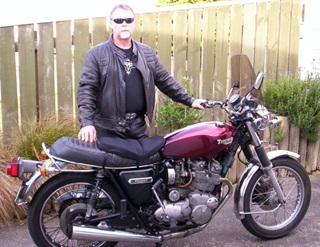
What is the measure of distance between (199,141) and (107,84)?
844 millimetres

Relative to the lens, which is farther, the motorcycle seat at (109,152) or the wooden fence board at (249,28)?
the wooden fence board at (249,28)

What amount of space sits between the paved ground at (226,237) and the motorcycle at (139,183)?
0.32 meters

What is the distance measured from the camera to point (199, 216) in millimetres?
3604

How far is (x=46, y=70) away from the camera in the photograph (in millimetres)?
5113

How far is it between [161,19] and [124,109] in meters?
2.08

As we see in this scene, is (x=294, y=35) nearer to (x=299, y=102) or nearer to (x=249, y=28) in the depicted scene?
(x=249, y=28)

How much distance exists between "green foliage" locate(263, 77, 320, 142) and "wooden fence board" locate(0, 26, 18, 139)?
9.60 ft

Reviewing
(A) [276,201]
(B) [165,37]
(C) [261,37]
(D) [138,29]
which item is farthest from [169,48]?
(A) [276,201]

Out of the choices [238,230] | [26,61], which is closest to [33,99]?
[26,61]

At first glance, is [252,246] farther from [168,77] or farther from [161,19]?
[161,19]

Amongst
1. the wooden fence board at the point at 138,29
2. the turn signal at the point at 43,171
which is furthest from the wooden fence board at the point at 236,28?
the turn signal at the point at 43,171

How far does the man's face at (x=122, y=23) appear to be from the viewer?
3594 millimetres

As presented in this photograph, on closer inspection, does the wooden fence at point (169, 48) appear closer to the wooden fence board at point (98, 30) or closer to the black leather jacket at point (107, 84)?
the wooden fence board at point (98, 30)

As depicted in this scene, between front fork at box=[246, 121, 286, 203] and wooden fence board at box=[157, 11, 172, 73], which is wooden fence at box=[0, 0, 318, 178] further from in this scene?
front fork at box=[246, 121, 286, 203]
